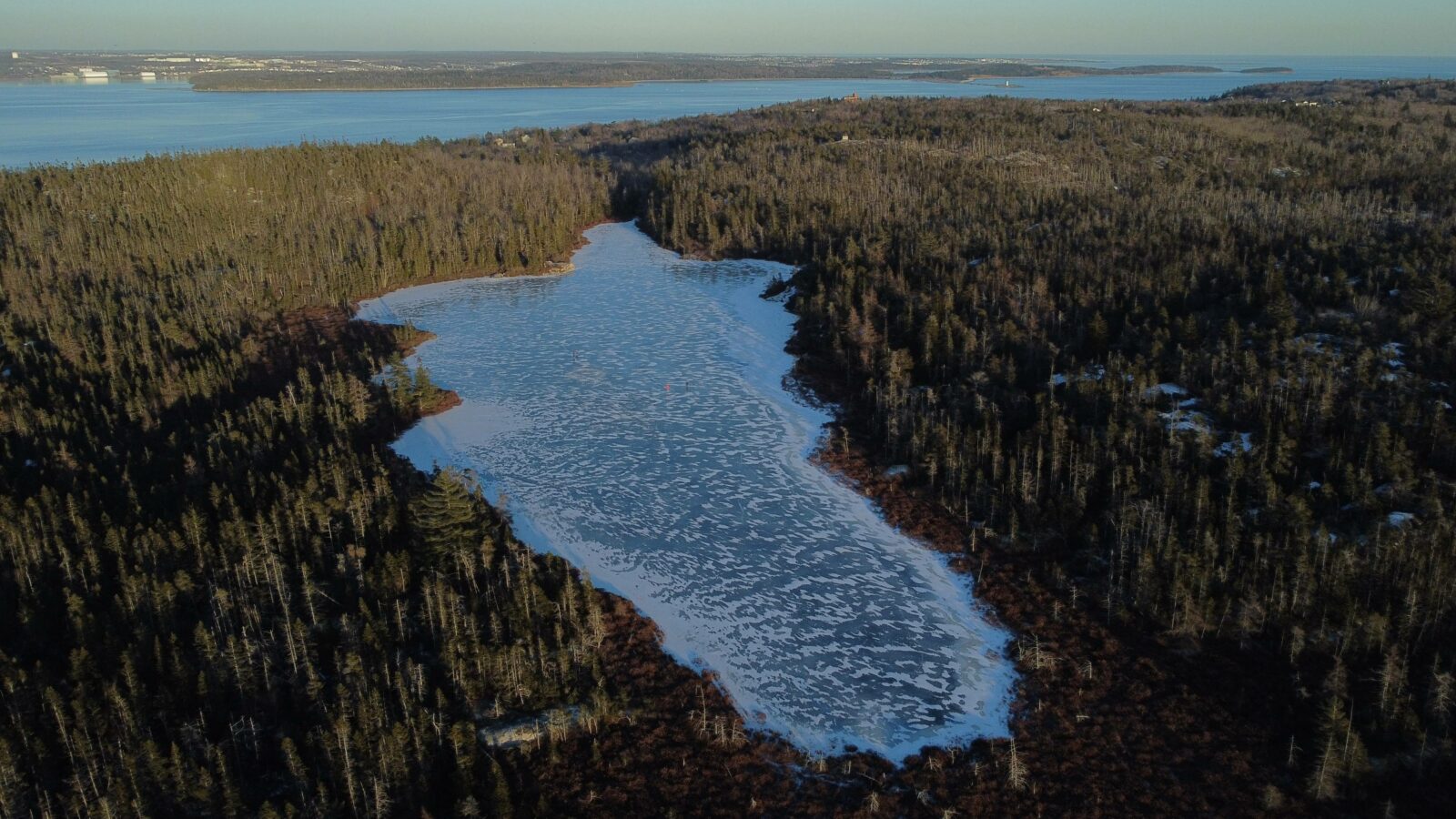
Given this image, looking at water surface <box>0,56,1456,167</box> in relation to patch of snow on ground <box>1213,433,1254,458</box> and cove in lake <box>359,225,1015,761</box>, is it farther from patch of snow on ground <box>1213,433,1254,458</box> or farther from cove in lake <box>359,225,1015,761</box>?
patch of snow on ground <box>1213,433,1254,458</box>

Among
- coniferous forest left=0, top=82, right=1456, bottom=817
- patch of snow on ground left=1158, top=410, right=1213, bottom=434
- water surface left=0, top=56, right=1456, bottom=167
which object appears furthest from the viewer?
water surface left=0, top=56, right=1456, bottom=167

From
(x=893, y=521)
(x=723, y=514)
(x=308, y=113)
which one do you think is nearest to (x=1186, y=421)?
(x=893, y=521)

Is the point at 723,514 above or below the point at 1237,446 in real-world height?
below

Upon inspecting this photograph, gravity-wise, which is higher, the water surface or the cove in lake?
the water surface

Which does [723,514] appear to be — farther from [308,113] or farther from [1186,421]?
[308,113]

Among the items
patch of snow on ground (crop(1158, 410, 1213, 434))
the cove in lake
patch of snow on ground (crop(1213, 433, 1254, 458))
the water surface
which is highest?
the water surface

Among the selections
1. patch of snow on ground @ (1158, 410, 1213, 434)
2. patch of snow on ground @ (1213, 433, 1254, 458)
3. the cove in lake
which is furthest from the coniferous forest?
the cove in lake

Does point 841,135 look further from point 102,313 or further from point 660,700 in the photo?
point 660,700
